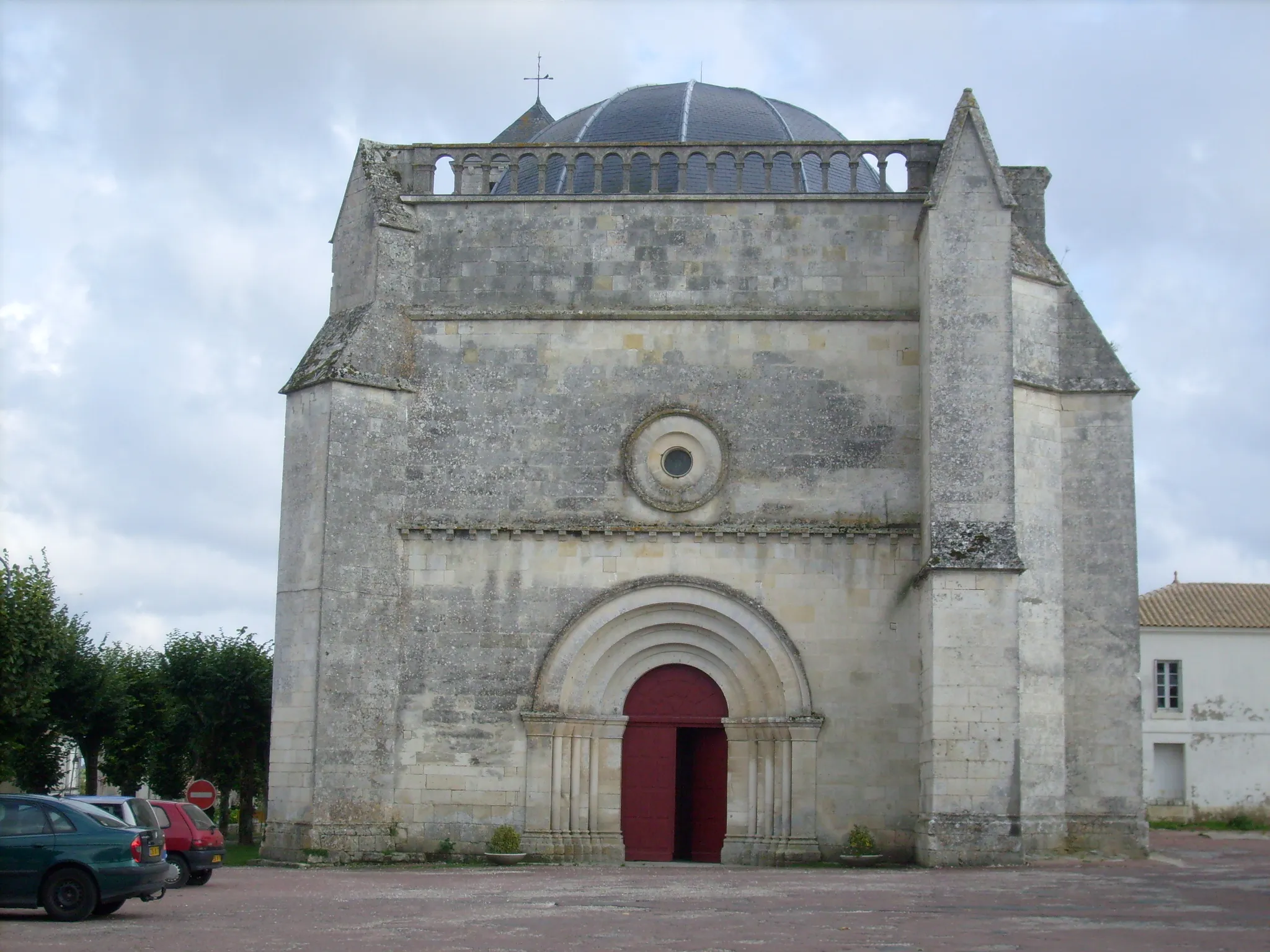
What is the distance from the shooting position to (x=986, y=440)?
766 inches

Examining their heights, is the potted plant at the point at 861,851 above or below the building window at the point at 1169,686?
below

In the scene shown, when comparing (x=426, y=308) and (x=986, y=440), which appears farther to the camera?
(x=426, y=308)

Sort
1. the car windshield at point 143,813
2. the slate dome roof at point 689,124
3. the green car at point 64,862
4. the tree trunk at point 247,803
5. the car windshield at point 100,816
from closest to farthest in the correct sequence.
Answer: the green car at point 64,862
the car windshield at point 100,816
the car windshield at point 143,813
the slate dome roof at point 689,124
the tree trunk at point 247,803

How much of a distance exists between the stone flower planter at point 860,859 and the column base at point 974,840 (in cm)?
108

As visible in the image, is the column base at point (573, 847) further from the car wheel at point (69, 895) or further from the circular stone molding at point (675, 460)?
the car wheel at point (69, 895)

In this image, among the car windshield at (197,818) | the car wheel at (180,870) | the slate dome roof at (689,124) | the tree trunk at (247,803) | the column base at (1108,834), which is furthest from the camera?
the tree trunk at (247,803)

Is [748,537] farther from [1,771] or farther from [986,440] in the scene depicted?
[1,771]

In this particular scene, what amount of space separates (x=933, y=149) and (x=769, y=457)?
16.1 ft

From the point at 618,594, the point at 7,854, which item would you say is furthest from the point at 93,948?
the point at 618,594

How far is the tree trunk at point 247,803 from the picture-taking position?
1245 inches

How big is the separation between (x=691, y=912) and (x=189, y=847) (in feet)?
21.5

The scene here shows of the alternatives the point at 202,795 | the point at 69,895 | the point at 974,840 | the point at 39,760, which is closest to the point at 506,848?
the point at 202,795

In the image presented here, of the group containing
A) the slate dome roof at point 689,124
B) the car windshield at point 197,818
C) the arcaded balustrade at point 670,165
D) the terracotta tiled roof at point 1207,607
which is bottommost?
the car windshield at point 197,818

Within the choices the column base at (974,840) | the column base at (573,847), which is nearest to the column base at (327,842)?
the column base at (573,847)
